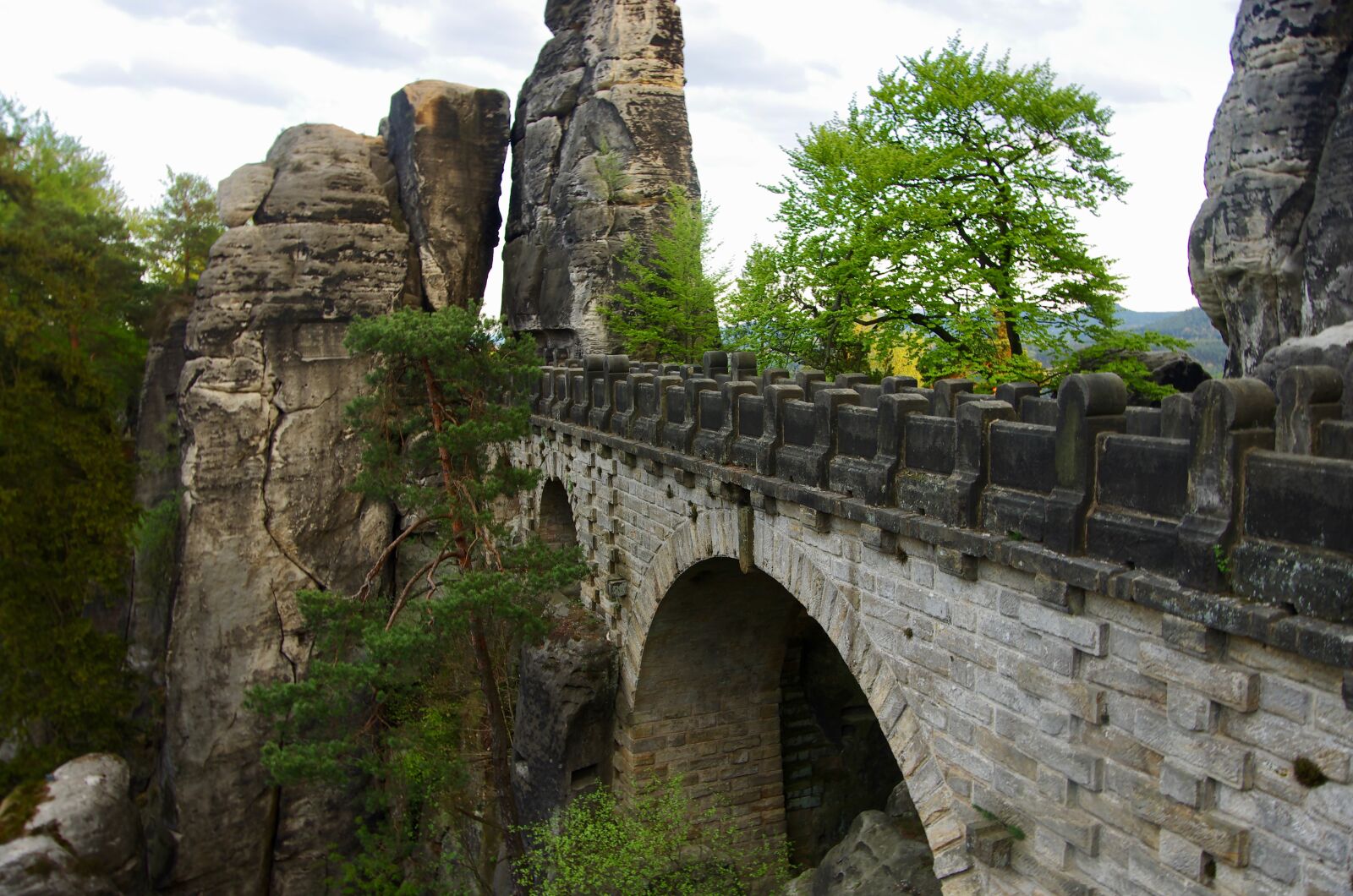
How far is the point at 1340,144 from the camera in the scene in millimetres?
12367

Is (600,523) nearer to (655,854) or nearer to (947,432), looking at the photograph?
(655,854)

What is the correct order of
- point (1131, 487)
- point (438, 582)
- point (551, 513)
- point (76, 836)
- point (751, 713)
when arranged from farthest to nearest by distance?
point (551, 513) < point (76, 836) < point (751, 713) < point (438, 582) < point (1131, 487)

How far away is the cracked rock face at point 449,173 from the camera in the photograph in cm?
2331

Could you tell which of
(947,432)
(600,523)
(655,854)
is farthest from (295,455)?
(947,432)

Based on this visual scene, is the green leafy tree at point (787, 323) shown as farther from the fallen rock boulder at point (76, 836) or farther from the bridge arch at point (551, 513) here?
the fallen rock boulder at point (76, 836)

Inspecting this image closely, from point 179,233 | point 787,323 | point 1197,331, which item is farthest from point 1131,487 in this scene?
point 1197,331

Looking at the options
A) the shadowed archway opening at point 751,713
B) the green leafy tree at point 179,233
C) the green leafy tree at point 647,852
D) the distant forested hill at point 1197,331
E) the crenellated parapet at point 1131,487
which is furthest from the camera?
the distant forested hill at point 1197,331

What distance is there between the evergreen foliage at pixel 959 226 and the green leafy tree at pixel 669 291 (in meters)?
3.09

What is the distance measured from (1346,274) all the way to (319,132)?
66.7ft

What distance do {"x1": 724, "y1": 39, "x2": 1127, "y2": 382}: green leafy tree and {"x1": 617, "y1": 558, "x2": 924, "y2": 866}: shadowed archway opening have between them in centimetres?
734

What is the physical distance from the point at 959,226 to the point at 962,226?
0.08 m

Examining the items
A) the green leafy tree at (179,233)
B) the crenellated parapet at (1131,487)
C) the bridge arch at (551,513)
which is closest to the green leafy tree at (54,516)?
the green leafy tree at (179,233)

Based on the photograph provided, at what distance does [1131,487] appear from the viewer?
5.36 m

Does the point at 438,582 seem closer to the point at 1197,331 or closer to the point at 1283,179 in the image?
the point at 1283,179
